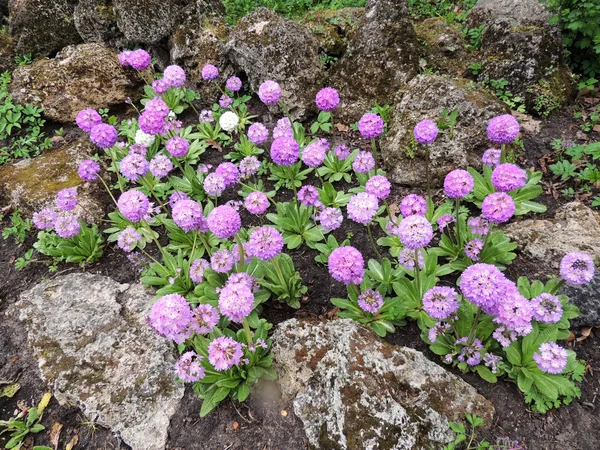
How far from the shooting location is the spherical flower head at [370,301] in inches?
150

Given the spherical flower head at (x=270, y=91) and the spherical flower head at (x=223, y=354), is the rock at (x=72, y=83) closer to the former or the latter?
the spherical flower head at (x=270, y=91)

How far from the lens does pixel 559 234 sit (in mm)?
4422

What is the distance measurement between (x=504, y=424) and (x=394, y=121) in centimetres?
389

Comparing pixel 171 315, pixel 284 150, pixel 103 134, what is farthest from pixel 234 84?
pixel 171 315

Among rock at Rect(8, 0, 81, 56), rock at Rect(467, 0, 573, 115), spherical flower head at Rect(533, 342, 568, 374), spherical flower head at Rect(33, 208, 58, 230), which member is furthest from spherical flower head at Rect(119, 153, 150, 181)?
rock at Rect(8, 0, 81, 56)

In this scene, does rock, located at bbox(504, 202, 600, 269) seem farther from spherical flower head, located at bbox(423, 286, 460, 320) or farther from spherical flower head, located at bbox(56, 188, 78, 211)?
spherical flower head, located at bbox(56, 188, 78, 211)

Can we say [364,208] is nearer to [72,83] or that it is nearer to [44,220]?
[44,220]

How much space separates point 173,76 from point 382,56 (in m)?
3.19

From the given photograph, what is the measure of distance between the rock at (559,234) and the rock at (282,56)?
372 cm

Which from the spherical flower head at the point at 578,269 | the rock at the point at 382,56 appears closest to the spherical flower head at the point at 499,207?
the spherical flower head at the point at 578,269

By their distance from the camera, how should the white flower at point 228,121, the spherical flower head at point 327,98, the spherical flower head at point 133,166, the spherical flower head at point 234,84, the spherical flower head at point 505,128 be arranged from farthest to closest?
the spherical flower head at point 234,84 → the white flower at point 228,121 → the spherical flower head at point 327,98 → the spherical flower head at point 133,166 → the spherical flower head at point 505,128

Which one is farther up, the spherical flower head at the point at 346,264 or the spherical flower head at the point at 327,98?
the spherical flower head at the point at 327,98

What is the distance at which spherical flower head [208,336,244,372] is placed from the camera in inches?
123

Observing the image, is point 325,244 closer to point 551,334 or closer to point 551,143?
point 551,334
